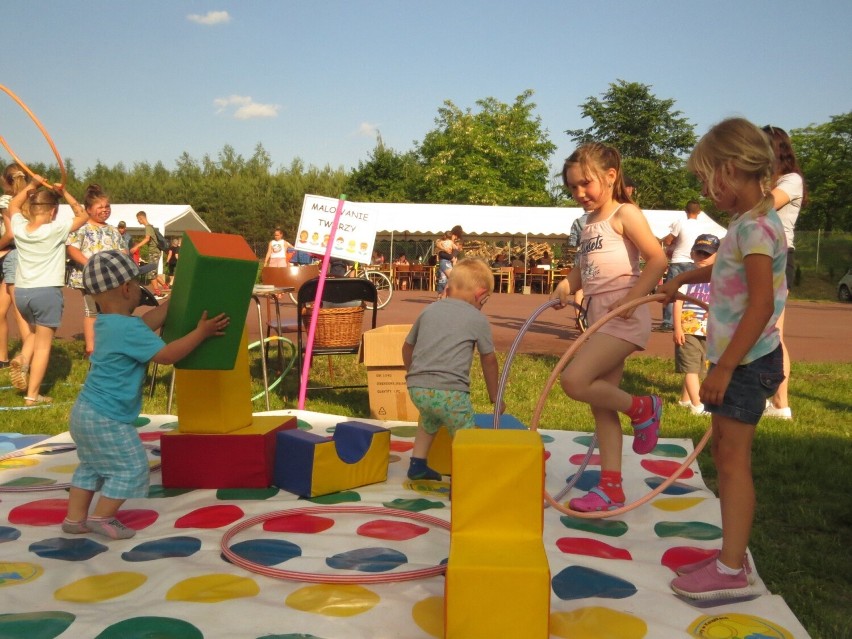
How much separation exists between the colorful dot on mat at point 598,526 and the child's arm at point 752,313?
1.11m

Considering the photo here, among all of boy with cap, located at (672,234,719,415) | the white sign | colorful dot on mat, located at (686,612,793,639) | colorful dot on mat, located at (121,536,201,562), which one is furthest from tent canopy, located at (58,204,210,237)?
colorful dot on mat, located at (686,612,793,639)

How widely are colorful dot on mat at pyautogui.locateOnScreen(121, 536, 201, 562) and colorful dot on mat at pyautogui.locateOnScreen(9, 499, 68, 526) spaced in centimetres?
59

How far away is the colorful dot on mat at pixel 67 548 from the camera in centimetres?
317

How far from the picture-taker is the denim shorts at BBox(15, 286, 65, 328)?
6.50 metres

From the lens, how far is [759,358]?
2844 millimetres

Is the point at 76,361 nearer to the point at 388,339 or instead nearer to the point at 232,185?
the point at 388,339

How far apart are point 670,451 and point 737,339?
8.19 feet

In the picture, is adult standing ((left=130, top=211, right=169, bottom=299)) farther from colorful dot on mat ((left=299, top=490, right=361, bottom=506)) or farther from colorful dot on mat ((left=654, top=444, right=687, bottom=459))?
colorful dot on mat ((left=654, top=444, right=687, bottom=459))

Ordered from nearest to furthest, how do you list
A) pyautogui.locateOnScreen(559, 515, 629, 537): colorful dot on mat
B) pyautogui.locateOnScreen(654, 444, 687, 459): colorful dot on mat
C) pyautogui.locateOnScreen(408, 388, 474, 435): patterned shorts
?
pyautogui.locateOnScreen(559, 515, 629, 537): colorful dot on mat → pyautogui.locateOnScreen(408, 388, 474, 435): patterned shorts → pyautogui.locateOnScreen(654, 444, 687, 459): colorful dot on mat

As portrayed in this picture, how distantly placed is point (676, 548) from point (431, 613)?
128 cm

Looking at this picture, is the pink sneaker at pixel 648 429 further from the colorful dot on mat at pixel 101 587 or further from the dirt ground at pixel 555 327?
the dirt ground at pixel 555 327

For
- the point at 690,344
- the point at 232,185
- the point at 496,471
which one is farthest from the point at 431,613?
the point at 232,185

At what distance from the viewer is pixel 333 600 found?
2.72 metres

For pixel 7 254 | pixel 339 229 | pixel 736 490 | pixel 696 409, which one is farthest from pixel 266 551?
pixel 7 254
